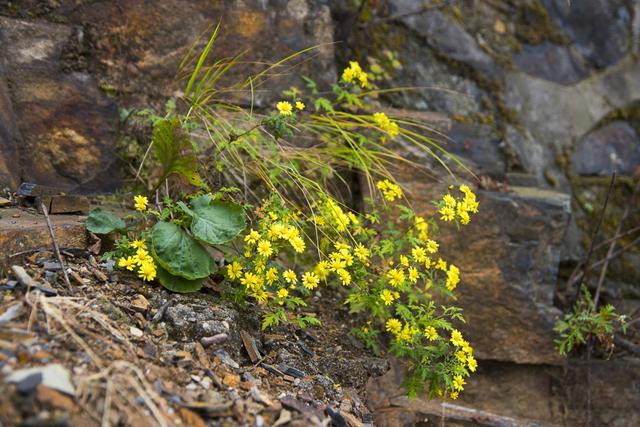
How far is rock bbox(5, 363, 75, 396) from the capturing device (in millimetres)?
1392

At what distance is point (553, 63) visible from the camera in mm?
3641

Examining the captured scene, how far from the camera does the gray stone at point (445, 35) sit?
3.38m

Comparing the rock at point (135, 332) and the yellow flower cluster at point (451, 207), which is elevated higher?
the yellow flower cluster at point (451, 207)

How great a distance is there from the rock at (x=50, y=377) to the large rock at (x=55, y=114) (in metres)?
1.34

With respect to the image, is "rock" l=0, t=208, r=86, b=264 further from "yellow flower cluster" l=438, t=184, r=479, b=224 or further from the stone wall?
"yellow flower cluster" l=438, t=184, r=479, b=224

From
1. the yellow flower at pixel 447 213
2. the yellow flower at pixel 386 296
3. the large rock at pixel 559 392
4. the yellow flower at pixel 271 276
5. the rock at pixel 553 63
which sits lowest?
the large rock at pixel 559 392

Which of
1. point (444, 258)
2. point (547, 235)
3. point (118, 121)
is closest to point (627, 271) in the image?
point (547, 235)

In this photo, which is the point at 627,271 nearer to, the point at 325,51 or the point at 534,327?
the point at 534,327

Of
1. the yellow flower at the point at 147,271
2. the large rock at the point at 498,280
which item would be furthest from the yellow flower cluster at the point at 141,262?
the large rock at the point at 498,280

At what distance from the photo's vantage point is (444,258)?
290cm

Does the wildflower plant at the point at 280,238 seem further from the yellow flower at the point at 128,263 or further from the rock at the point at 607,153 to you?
the rock at the point at 607,153

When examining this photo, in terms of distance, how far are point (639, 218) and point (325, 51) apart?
192 centimetres

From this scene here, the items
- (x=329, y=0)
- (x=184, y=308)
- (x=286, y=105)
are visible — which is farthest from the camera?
(x=329, y=0)

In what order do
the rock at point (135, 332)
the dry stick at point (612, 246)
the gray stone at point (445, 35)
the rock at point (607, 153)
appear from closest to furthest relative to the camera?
the rock at point (135, 332), the dry stick at point (612, 246), the gray stone at point (445, 35), the rock at point (607, 153)
